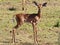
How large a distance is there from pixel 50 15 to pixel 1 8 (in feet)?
9.28

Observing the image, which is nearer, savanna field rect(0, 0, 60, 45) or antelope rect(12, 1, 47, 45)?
savanna field rect(0, 0, 60, 45)

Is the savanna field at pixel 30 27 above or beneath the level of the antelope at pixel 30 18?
beneath

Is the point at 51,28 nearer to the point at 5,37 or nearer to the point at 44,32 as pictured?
the point at 44,32

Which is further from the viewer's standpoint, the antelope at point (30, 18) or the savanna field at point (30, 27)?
the antelope at point (30, 18)

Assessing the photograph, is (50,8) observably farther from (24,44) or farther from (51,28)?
(24,44)

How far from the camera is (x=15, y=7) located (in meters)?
14.8

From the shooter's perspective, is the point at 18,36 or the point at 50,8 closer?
the point at 18,36

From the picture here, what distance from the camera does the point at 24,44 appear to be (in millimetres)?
9141

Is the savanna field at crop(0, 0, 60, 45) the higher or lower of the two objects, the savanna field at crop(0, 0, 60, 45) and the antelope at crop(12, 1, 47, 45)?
the lower

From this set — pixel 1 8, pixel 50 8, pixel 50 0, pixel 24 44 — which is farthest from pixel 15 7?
pixel 24 44

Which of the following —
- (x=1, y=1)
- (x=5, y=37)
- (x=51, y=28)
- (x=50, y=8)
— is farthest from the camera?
(x=1, y=1)

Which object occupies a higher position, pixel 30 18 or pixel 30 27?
pixel 30 18

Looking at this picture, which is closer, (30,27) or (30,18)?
(30,18)

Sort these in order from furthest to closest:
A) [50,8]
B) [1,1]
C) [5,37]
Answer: [1,1] → [50,8] → [5,37]
